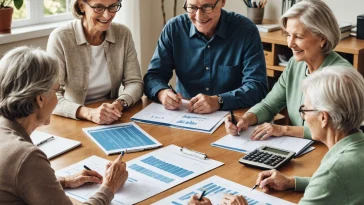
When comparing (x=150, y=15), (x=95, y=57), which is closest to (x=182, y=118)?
(x=95, y=57)

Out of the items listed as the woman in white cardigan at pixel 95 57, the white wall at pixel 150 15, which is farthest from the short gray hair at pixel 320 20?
the white wall at pixel 150 15

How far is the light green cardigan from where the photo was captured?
7.73 feet

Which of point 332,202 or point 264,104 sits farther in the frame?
point 264,104

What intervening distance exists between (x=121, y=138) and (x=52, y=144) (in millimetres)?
266

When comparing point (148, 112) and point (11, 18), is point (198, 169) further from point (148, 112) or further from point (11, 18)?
point (11, 18)

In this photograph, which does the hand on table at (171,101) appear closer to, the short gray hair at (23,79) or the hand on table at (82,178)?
the hand on table at (82,178)

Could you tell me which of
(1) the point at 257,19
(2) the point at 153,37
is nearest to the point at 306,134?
(1) the point at 257,19

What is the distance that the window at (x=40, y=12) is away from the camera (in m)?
3.85

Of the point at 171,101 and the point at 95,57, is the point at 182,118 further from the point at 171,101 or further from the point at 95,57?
the point at 95,57

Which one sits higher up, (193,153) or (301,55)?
(301,55)

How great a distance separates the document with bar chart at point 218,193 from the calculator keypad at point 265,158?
17cm

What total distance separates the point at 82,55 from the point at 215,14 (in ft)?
2.21

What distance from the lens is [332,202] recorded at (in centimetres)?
146

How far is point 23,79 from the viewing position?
1504 mm
